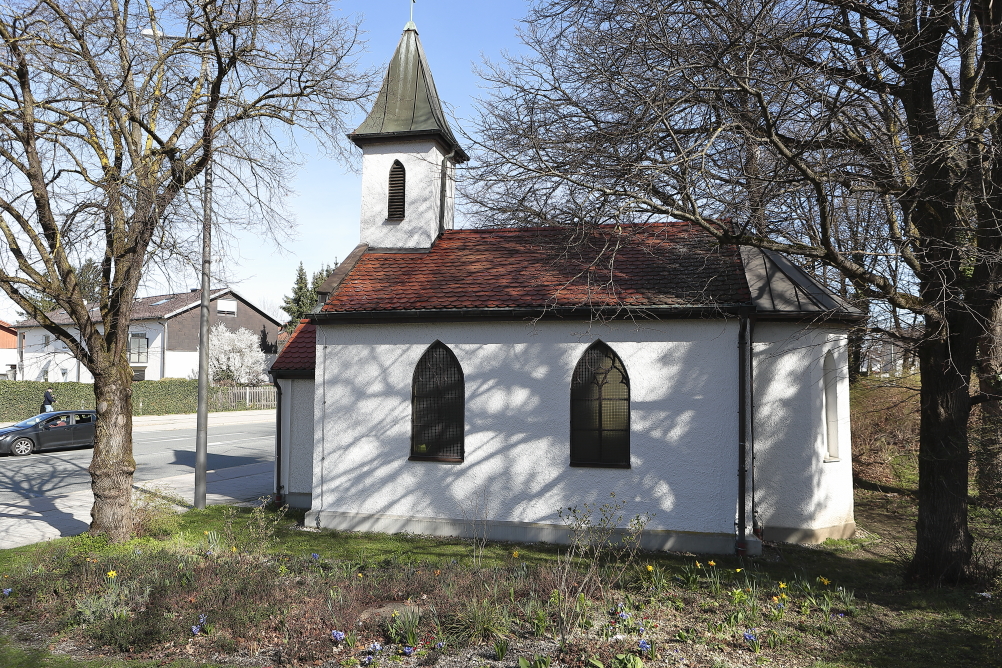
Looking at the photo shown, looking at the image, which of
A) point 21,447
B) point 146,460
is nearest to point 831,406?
point 146,460

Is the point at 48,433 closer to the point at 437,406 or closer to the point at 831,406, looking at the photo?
the point at 437,406

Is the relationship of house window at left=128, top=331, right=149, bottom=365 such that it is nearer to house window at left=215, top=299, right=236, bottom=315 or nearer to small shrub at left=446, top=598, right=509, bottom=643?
house window at left=215, top=299, right=236, bottom=315

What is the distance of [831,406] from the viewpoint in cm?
1175

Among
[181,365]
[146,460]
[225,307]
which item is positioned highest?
[225,307]

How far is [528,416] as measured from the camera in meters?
11.0

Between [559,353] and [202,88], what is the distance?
7599 mm

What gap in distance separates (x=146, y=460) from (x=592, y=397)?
16.8 meters

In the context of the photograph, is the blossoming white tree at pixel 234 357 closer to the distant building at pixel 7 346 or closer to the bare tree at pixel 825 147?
the distant building at pixel 7 346

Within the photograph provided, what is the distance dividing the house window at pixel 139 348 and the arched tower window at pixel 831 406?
4513 cm

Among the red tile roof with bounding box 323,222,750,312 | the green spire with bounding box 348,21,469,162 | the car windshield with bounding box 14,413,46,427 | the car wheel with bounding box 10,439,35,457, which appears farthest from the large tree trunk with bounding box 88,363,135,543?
the car windshield with bounding box 14,413,46,427

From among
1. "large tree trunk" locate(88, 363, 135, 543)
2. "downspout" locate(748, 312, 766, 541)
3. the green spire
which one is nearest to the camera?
"large tree trunk" locate(88, 363, 135, 543)

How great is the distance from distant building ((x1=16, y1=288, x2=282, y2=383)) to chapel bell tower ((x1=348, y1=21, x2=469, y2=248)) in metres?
31.8

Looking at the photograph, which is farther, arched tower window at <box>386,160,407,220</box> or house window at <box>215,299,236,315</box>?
house window at <box>215,299,236,315</box>

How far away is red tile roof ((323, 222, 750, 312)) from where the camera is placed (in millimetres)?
10766
